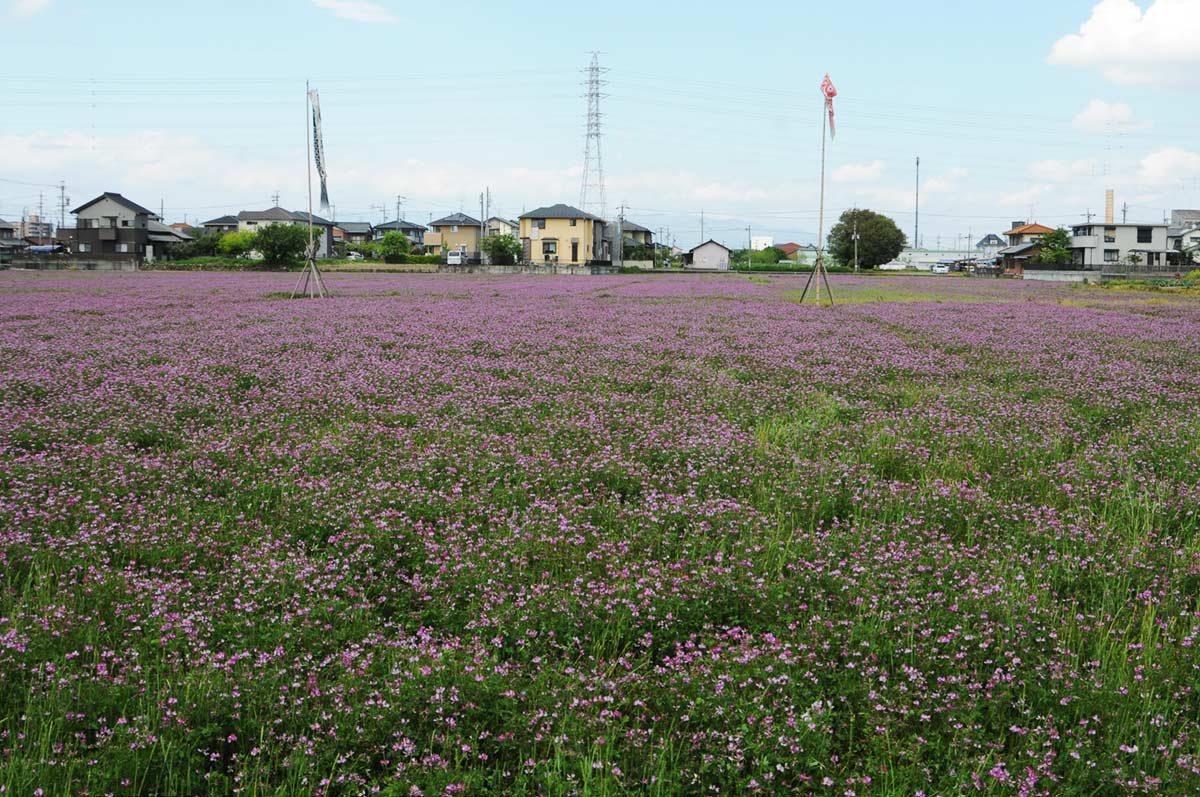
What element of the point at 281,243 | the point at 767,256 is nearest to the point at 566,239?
the point at 281,243

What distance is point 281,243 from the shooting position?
249 feet

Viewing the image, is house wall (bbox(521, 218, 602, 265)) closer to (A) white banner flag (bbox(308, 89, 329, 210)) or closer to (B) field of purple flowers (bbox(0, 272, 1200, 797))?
(A) white banner flag (bbox(308, 89, 329, 210))

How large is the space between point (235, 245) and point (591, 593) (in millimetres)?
102106

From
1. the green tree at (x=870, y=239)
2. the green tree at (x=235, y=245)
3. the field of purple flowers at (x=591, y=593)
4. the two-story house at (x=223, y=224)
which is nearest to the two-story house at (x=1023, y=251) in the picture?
the green tree at (x=870, y=239)

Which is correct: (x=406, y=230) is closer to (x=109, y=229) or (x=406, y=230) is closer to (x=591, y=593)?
(x=109, y=229)

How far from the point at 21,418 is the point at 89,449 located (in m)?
1.71

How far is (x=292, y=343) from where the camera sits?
53.2 ft

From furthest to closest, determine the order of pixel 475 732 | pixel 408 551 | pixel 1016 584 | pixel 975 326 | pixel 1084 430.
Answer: pixel 975 326
pixel 1084 430
pixel 408 551
pixel 1016 584
pixel 475 732

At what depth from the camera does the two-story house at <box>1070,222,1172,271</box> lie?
102062mm

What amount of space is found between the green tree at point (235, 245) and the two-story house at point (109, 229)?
38.3 ft

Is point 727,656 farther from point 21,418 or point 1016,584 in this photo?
point 21,418

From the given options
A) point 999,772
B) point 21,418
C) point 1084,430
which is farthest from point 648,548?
point 21,418

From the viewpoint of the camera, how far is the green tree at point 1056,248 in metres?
102

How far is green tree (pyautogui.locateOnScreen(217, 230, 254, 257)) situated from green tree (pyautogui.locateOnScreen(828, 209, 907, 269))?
8097cm
